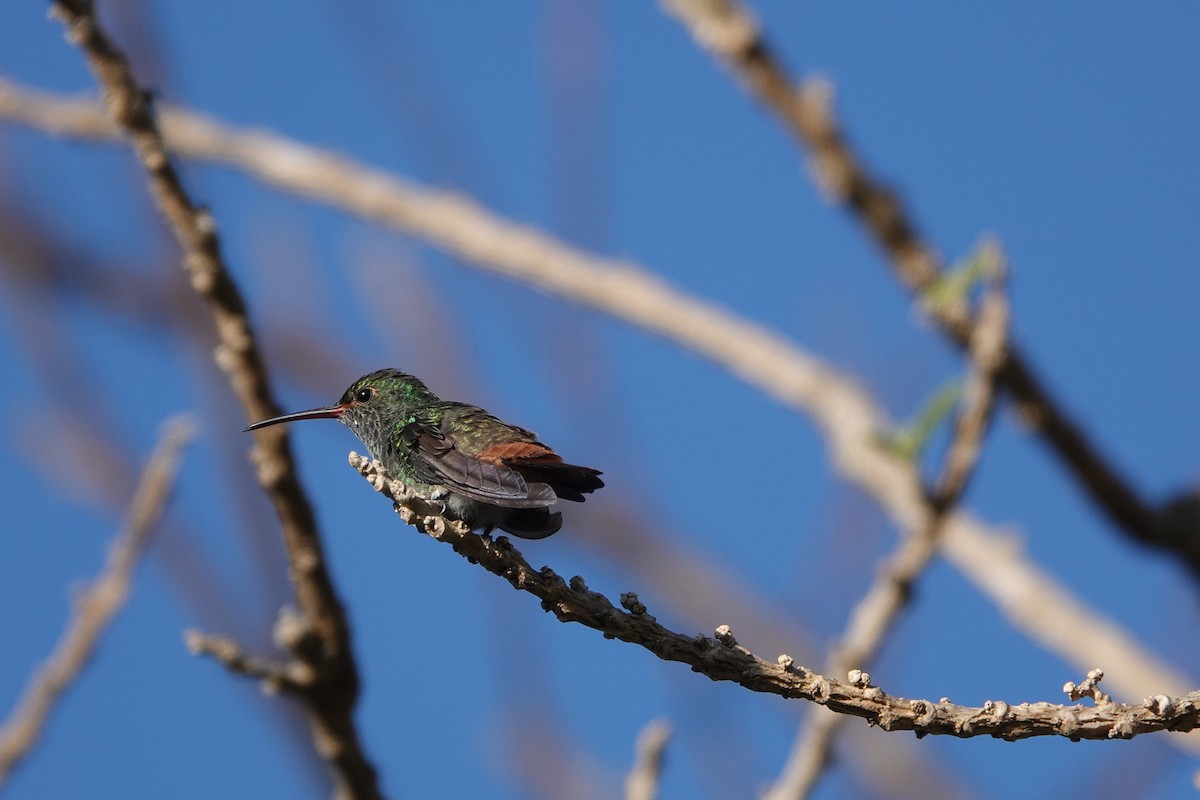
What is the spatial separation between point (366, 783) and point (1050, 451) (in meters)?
2.76

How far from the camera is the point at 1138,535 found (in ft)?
16.4

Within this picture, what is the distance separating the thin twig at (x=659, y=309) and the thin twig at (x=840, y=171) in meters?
0.48

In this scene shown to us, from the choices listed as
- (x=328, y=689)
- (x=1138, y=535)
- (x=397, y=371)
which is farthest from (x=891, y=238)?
(x=328, y=689)

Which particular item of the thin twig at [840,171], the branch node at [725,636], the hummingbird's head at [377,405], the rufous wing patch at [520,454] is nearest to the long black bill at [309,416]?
the hummingbird's head at [377,405]

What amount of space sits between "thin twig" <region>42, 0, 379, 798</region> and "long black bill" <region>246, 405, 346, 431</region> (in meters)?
0.04

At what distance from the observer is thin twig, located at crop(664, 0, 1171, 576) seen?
185 inches

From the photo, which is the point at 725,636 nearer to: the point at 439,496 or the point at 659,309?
the point at 439,496

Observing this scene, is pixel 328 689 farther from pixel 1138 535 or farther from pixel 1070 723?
pixel 1138 535

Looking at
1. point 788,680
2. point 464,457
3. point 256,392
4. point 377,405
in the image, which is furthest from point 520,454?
point 788,680

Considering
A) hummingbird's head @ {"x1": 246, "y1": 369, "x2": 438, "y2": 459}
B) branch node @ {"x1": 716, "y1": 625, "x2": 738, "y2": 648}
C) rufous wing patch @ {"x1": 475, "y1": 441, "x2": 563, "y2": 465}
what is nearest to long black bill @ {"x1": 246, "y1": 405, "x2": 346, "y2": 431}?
hummingbird's head @ {"x1": 246, "y1": 369, "x2": 438, "y2": 459}

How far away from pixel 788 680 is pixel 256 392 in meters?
1.52

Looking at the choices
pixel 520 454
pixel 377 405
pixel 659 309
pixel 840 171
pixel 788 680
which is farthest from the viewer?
pixel 659 309

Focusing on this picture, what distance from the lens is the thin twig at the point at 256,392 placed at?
3.08m

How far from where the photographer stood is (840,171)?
4777mm
